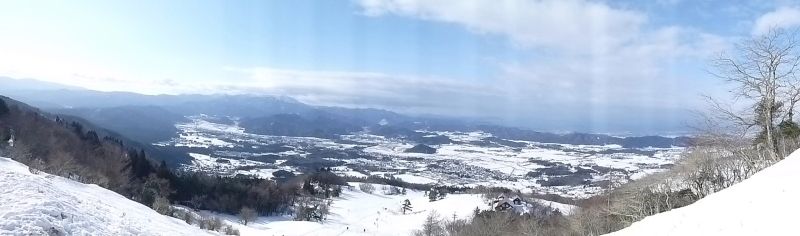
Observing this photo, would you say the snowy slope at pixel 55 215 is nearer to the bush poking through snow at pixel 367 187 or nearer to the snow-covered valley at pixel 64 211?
the snow-covered valley at pixel 64 211

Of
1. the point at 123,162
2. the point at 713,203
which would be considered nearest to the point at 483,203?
the point at 123,162

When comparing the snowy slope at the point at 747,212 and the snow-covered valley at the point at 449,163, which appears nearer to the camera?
the snowy slope at the point at 747,212

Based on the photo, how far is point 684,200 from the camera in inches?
602

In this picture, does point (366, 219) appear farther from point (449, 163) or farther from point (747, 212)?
point (449, 163)

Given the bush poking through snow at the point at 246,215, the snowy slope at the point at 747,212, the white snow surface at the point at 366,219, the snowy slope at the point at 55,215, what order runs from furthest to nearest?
the bush poking through snow at the point at 246,215, the white snow surface at the point at 366,219, the snowy slope at the point at 55,215, the snowy slope at the point at 747,212

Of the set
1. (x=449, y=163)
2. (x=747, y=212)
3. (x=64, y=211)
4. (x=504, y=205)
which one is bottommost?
(x=449, y=163)

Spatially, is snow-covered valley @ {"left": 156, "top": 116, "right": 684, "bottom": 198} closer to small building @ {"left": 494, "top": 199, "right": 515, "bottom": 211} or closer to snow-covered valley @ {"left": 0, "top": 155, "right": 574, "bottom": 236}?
small building @ {"left": 494, "top": 199, "right": 515, "bottom": 211}

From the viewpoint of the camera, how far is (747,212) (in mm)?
7309

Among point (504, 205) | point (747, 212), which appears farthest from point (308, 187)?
point (747, 212)

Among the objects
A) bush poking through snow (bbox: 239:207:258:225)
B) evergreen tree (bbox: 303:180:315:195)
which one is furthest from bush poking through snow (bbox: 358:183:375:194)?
→ bush poking through snow (bbox: 239:207:258:225)

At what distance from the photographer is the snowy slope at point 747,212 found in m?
6.58

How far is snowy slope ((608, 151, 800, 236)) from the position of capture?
6582 millimetres

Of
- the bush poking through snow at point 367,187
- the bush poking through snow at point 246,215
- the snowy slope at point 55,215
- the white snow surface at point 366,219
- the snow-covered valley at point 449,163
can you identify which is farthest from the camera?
the snow-covered valley at point 449,163

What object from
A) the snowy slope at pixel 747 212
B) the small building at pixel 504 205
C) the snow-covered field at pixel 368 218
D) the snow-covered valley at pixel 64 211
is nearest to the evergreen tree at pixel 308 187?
the snow-covered field at pixel 368 218
